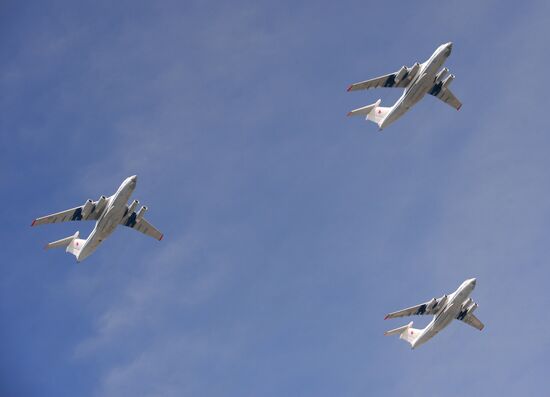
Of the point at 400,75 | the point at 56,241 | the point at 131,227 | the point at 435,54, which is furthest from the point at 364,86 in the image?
the point at 56,241

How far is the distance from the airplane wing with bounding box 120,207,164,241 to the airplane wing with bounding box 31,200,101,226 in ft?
9.38

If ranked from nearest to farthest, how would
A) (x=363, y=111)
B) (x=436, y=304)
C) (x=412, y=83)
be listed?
(x=412, y=83) → (x=436, y=304) → (x=363, y=111)

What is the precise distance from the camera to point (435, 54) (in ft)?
228

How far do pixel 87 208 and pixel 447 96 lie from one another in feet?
114

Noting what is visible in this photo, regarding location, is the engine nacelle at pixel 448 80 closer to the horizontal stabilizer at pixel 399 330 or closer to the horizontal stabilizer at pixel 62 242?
the horizontal stabilizer at pixel 399 330

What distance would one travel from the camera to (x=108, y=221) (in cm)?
6969

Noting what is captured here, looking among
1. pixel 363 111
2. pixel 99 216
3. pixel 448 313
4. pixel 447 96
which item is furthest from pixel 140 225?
pixel 447 96

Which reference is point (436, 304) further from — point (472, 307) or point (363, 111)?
point (363, 111)

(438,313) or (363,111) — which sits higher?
(363,111)

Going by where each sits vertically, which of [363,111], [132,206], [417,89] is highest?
[363,111]

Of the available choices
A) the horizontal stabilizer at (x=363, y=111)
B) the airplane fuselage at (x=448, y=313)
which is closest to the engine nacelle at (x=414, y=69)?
the horizontal stabilizer at (x=363, y=111)

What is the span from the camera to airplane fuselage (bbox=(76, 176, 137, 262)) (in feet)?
221

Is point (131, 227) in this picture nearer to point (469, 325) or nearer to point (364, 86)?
point (364, 86)

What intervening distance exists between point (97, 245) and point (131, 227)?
4677mm
